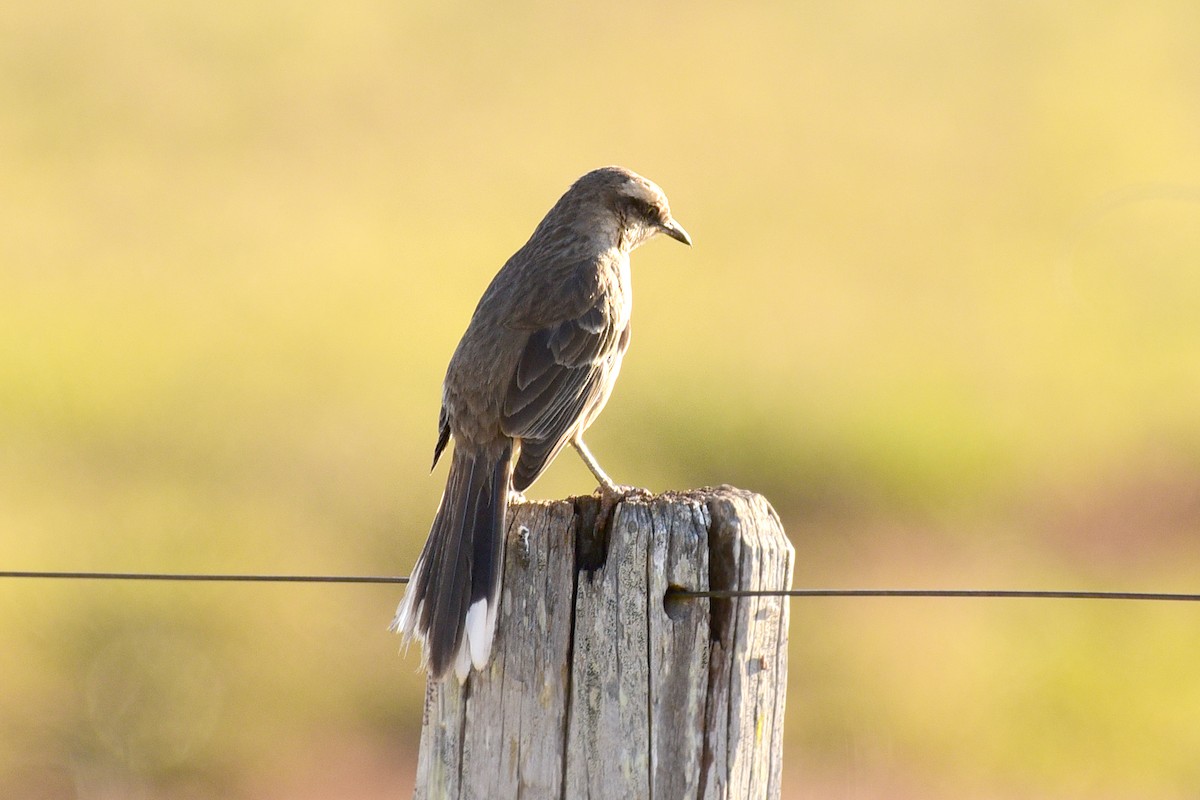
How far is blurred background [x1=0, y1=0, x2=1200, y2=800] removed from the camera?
36.7 feet

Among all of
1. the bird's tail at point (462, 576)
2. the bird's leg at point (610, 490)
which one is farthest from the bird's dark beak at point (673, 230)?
the bird's tail at point (462, 576)

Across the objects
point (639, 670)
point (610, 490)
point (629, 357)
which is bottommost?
point (639, 670)

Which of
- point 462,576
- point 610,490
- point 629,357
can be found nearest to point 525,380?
point 610,490

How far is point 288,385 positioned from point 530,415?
10668 mm

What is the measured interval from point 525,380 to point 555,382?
0.11 m

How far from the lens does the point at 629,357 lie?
17.4 meters

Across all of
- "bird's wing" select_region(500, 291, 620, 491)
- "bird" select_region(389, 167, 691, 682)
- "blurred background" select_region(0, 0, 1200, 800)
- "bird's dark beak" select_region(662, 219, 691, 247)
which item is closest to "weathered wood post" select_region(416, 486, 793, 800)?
"bird" select_region(389, 167, 691, 682)

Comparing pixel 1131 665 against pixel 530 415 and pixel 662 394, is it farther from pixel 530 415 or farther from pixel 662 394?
pixel 530 415

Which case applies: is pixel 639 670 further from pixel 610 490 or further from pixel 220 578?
pixel 220 578

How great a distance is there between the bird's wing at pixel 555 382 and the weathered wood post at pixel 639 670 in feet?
5.30

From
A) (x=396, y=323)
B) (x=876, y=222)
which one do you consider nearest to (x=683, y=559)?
(x=396, y=323)

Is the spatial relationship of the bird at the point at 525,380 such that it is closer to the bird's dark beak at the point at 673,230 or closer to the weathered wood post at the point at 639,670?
the bird's dark beak at the point at 673,230

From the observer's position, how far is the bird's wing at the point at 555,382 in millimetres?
5414

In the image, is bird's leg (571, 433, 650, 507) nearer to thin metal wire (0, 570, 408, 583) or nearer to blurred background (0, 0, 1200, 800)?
thin metal wire (0, 570, 408, 583)
